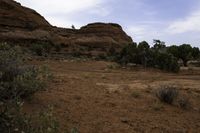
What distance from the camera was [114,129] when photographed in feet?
25.1

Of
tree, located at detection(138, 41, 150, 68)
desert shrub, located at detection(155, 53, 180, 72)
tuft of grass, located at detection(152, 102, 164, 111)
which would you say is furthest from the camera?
tree, located at detection(138, 41, 150, 68)

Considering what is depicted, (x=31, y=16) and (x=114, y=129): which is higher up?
(x=31, y=16)

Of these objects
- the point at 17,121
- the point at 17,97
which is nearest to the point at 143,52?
the point at 17,97

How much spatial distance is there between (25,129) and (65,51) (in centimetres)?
4089

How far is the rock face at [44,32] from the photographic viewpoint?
45344 mm

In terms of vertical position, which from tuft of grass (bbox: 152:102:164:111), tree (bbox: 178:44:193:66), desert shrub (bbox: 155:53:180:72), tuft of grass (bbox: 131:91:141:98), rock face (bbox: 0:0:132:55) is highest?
rock face (bbox: 0:0:132:55)

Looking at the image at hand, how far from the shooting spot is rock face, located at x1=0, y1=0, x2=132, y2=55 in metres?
45.3

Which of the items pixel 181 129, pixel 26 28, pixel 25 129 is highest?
pixel 26 28

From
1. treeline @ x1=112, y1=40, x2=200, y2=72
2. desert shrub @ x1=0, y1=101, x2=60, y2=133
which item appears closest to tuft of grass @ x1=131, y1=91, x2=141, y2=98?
desert shrub @ x1=0, y1=101, x2=60, y2=133

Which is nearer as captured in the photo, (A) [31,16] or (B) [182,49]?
(B) [182,49]

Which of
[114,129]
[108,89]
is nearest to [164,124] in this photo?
[114,129]

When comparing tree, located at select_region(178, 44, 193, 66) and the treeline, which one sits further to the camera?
tree, located at select_region(178, 44, 193, 66)

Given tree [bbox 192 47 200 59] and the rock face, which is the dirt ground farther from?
the rock face

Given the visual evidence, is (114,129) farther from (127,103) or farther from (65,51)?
(65,51)
